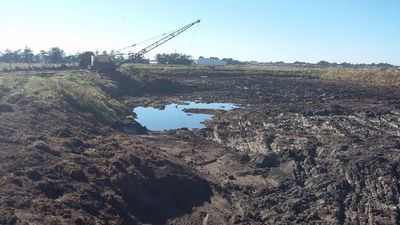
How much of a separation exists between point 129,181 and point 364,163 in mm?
11976

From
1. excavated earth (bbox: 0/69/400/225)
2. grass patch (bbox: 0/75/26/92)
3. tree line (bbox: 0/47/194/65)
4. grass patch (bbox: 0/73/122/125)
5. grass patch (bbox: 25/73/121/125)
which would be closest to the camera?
excavated earth (bbox: 0/69/400/225)

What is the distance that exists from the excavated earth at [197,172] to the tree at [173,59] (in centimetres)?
9617

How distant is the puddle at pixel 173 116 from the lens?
38.5 meters

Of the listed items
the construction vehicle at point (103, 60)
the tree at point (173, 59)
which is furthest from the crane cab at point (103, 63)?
the tree at point (173, 59)

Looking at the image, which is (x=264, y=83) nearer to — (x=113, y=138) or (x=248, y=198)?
(x=113, y=138)

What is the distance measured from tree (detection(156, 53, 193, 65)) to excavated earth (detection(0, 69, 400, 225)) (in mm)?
96175

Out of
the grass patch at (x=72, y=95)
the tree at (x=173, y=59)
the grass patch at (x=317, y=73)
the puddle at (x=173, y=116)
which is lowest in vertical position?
the puddle at (x=173, y=116)

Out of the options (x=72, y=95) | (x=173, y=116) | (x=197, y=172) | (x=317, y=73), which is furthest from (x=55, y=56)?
(x=197, y=172)

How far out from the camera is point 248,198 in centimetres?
1983

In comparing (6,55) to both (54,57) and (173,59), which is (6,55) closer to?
(54,57)

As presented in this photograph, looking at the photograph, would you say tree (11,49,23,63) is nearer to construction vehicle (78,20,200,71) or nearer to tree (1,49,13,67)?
tree (1,49,13,67)

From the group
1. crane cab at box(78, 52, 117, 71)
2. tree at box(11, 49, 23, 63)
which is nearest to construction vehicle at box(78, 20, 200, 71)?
crane cab at box(78, 52, 117, 71)

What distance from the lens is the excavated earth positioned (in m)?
16.1

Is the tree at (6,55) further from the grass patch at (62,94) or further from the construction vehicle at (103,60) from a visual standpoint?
the grass patch at (62,94)
